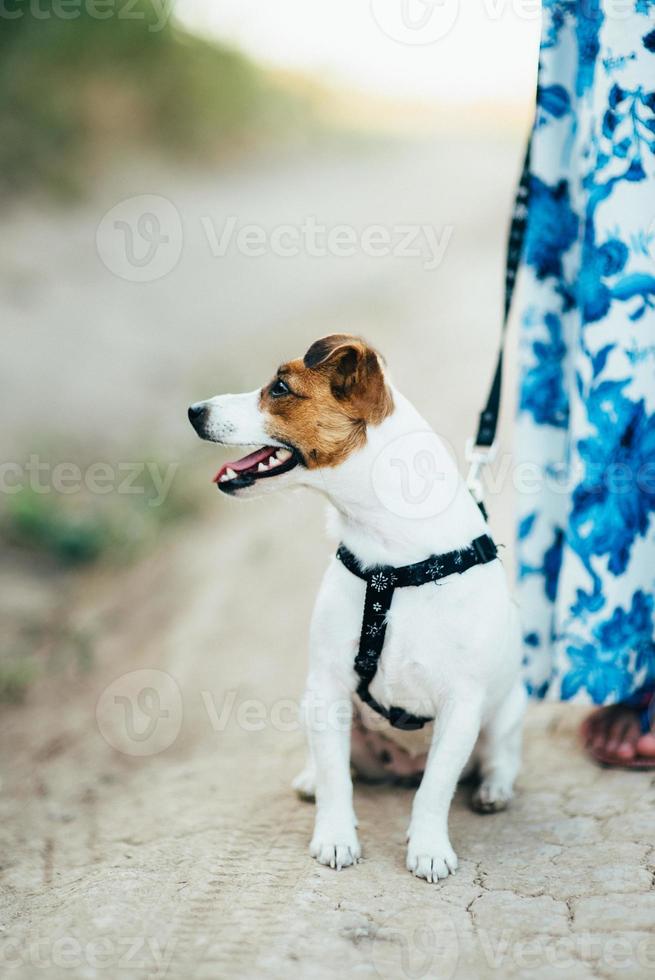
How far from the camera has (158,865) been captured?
2682 mm

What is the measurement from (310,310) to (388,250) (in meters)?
2.26

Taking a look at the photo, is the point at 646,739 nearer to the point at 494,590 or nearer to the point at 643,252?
the point at 494,590

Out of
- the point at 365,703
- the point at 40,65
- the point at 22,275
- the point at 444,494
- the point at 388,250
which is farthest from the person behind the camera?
the point at 40,65

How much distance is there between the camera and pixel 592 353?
2881 mm

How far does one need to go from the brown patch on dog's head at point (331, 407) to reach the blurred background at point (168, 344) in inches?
13.8

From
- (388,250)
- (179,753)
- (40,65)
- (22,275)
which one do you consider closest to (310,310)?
(388,250)

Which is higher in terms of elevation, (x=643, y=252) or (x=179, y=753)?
(x=643, y=252)
